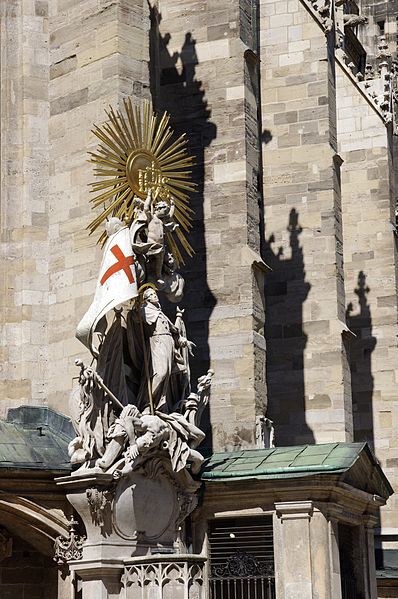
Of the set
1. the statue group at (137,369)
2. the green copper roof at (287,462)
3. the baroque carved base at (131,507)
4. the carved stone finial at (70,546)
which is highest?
the statue group at (137,369)

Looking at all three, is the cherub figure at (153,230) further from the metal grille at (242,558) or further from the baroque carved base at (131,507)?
the metal grille at (242,558)

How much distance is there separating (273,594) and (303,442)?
21.9ft

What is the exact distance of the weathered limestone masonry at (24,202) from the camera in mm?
19391

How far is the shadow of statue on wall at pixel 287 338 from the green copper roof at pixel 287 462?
18.0ft

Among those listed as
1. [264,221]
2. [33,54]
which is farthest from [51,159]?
[264,221]

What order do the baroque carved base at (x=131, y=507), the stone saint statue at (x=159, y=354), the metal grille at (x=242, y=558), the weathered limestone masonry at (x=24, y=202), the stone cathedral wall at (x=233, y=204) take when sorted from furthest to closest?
1. the stone cathedral wall at (x=233, y=204)
2. the weathered limestone masonry at (x=24, y=202)
3. the stone saint statue at (x=159, y=354)
4. the metal grille at (x=242, y=558)
5. the baroque carved base at (x=131, y=507)

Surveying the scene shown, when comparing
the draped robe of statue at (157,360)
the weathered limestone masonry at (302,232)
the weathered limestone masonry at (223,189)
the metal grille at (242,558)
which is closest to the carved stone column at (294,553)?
the metal grille at (242,558)

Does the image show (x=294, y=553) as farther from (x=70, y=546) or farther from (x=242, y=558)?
(x=70, y=546)

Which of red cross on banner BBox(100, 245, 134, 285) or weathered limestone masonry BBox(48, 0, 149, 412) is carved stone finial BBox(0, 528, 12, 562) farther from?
red cross on banner BBox(100, 245, 134, 285)

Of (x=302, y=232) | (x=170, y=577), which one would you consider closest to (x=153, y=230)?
(x=170, y=577)

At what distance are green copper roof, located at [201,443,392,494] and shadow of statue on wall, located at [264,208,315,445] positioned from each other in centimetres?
548

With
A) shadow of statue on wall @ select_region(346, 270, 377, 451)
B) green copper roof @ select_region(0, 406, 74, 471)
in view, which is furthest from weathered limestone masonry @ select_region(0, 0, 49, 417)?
shadow of statue on wall @ select_region(346, 270, 377, 451)

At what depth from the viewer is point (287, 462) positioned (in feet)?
58.3

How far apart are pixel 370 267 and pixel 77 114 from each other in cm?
1020
